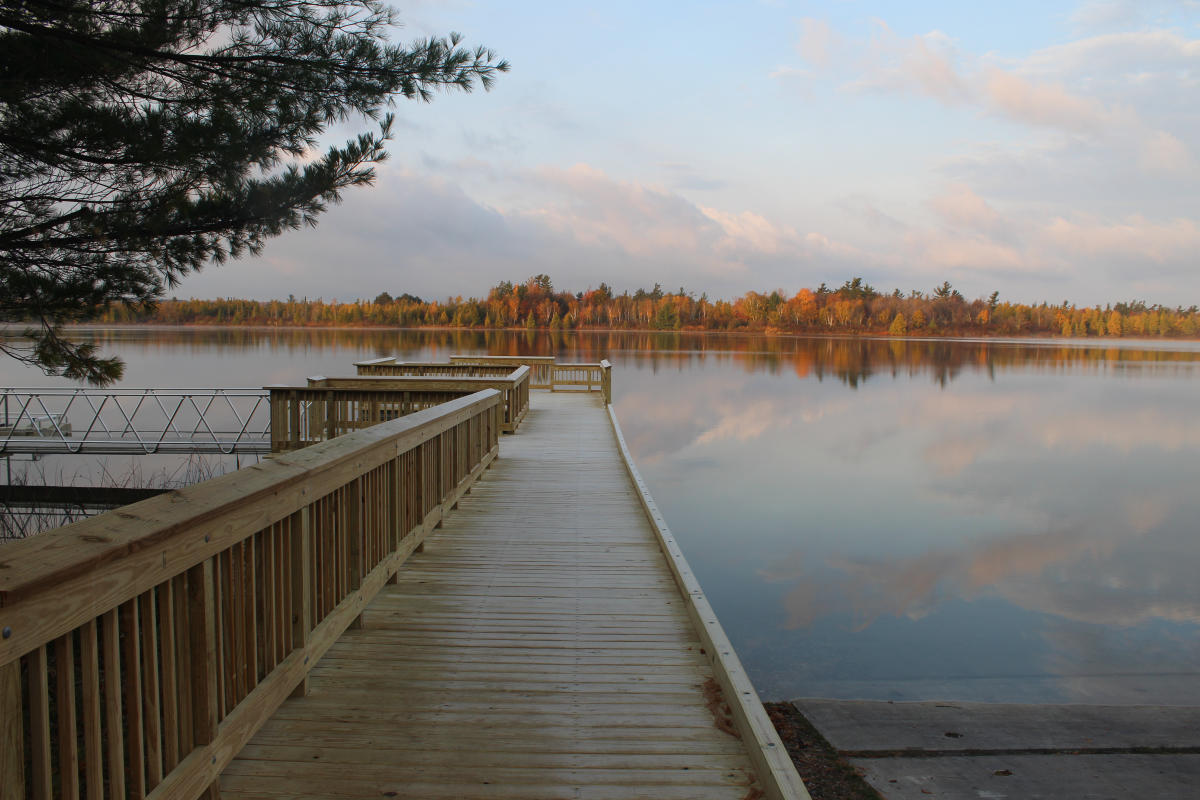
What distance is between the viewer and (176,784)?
1.91 meters

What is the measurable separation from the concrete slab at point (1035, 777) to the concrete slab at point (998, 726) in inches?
8.0

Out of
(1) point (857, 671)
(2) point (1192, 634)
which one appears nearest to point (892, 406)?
(2) point (1192, 634)

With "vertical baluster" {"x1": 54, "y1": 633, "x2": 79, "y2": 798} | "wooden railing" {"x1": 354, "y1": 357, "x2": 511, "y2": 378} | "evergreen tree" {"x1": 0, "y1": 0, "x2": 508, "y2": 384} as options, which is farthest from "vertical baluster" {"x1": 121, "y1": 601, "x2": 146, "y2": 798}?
"wooden railing" {"x1": 354, "y1": 357, "x2": 511, "y2": 378}

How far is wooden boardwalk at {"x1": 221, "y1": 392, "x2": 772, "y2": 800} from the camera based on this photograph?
2.45m

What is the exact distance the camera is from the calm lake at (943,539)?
8805mm

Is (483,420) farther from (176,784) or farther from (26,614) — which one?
(26,614)

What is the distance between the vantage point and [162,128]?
5.14 m

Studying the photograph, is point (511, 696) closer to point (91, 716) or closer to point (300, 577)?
point (300, 577)

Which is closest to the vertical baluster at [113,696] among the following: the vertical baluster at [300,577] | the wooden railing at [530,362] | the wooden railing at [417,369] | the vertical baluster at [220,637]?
the vertical baluster at [220,637]

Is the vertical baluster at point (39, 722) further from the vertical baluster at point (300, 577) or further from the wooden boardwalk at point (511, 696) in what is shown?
the vertical baluster at point (300, 577)

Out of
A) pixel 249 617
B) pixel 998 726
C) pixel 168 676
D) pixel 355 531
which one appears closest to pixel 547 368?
pixel 998 726

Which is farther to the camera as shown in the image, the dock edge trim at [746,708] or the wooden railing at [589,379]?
the wooden railing at [589,379]

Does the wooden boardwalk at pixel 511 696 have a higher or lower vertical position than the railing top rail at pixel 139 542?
lower

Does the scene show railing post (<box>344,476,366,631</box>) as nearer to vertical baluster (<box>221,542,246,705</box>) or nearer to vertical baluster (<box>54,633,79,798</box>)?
vertical baluster (<box>221,542,246,705</box>)
